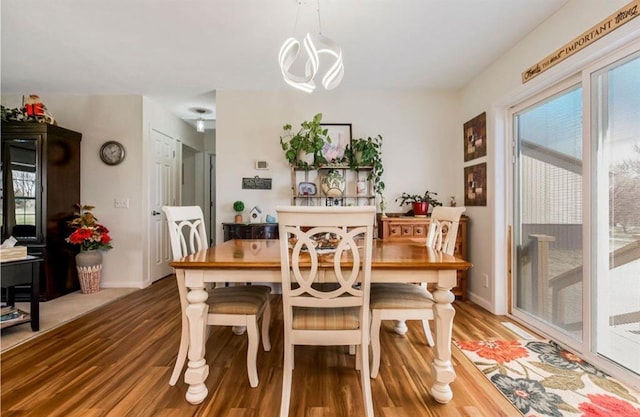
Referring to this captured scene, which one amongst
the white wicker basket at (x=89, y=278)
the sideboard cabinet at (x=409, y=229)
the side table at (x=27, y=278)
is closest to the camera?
the side table at (x=27, y=278)

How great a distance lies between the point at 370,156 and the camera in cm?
355

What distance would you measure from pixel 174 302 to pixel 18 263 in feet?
4.37

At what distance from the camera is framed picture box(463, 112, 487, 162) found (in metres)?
3.12

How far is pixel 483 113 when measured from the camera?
3137 millimetres

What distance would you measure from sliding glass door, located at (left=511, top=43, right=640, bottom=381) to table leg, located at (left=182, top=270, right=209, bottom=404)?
7.85 feet

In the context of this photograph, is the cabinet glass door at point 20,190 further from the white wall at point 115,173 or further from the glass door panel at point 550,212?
the glass door panel at point 550,212

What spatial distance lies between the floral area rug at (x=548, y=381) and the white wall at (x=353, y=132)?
1957 mm

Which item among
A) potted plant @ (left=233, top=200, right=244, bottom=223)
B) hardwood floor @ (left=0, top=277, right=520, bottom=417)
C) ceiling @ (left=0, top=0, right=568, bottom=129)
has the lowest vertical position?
Result: hardwood floor @ (left=0, top=277, right=520, bottom=417)

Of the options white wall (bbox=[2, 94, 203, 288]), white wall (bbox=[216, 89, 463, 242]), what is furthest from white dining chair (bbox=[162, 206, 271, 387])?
white wall (bbox=[2, 94, 203, 288])

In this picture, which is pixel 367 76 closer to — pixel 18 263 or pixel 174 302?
pixel 174 302

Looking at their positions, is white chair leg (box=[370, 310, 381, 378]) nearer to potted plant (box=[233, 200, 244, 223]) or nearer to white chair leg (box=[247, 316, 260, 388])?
white chair leg (box=[247, 316, 260, 388])

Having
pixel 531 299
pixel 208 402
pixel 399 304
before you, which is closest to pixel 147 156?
pixel 208 402

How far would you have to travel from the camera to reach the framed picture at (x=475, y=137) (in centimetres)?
312

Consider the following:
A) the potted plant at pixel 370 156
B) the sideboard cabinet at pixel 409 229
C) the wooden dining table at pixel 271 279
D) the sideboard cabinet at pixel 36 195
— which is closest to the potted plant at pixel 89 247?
the sideboard cabinet at pixel 36 195
